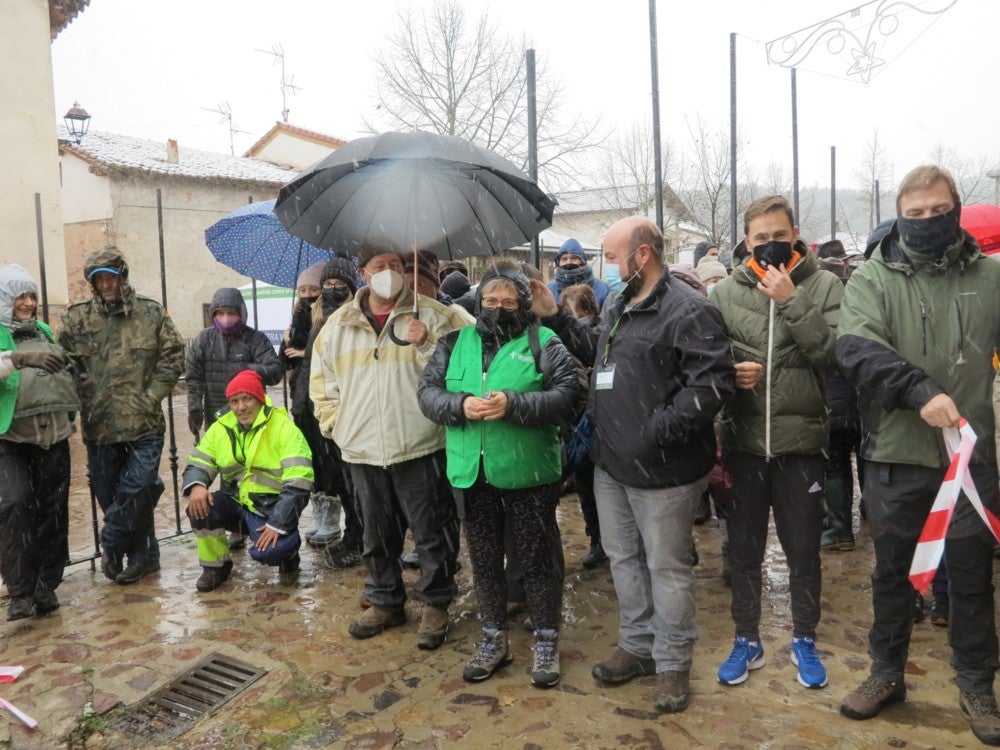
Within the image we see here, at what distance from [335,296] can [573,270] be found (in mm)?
1709

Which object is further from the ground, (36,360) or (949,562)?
(36,360)

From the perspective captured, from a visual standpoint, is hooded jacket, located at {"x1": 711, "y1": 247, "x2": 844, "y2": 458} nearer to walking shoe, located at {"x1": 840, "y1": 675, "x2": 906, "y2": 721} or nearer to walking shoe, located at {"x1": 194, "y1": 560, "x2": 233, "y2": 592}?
walking shoe, located at {"x1": 840, "y1": 675, "x2": 906, "y2": 721}

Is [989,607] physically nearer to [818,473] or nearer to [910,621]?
[910,621]

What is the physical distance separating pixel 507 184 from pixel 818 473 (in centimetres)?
199

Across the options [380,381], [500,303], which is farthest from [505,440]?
[380,381]

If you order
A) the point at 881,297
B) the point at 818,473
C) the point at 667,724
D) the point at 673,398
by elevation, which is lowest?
the point at 667,724

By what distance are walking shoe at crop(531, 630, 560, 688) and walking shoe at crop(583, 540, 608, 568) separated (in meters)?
1.34

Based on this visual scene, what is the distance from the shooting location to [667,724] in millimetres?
3061

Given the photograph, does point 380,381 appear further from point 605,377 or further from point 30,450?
point 30,450

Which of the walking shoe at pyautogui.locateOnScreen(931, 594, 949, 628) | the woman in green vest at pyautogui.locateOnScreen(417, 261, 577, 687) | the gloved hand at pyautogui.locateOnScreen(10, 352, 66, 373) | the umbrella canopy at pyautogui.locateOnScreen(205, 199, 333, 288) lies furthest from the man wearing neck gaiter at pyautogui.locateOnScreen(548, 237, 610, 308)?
the gloved hand at pyautogui.locateOnScreen(10, 352, 66, 373)

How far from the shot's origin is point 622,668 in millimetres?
3406

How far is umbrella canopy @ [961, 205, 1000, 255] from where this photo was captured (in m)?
4.16

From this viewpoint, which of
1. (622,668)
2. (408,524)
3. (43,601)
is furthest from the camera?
(43,601)

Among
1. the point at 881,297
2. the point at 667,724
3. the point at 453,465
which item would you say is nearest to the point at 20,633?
the point at 453,465
